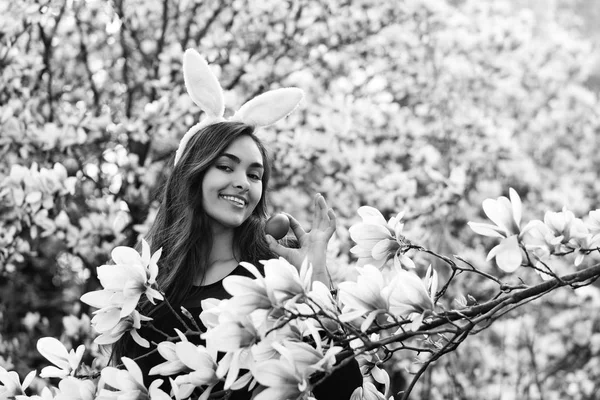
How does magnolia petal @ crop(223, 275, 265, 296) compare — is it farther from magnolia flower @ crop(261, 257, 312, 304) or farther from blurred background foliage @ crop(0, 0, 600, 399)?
blurred background foliage @ crop(0, 0, 600, 399)

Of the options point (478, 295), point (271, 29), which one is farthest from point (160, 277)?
point (478, 295)

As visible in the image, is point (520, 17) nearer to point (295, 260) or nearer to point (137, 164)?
point (137, 164)

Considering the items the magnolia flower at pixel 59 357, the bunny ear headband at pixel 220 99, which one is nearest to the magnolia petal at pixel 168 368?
the magnolia flower at pixel 59 357

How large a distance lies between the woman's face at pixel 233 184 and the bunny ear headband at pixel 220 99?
9 centimetres

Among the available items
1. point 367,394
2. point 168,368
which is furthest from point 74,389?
point 367,394

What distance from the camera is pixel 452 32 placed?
4656 mm

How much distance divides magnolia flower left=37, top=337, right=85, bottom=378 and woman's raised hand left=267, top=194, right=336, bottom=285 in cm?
46

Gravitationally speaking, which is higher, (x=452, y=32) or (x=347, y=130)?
(x=452, y=32)

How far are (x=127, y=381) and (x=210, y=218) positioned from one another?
791mm

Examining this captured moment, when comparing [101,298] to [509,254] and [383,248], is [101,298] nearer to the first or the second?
[383,248]

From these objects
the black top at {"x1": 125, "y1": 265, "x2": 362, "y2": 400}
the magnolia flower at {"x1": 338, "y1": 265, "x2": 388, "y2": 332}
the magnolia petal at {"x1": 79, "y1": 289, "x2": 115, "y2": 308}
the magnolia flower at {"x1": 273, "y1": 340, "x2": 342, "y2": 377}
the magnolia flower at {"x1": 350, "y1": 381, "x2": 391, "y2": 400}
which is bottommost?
the black top at {"x1": 125, "y1": 265, "x2": 362, "y2": 400}

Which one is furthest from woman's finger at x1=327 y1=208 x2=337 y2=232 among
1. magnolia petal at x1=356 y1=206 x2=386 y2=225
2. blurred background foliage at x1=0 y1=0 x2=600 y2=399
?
blurred background foliage at x1=0 y1=0 x2=600 y2=399

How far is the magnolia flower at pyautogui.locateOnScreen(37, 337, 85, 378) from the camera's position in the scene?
1.15m

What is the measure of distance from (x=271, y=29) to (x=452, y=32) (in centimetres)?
147
